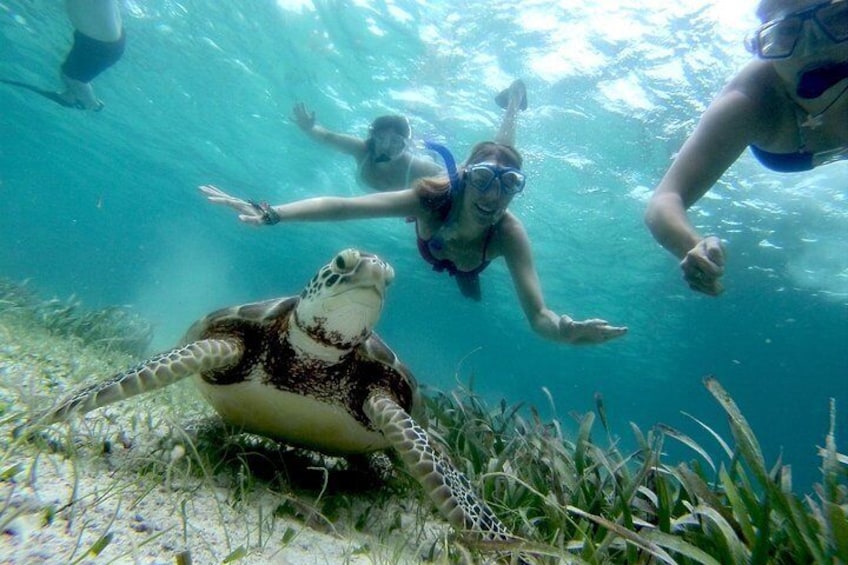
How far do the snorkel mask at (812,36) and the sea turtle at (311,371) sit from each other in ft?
9.72

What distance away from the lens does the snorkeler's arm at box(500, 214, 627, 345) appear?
3484 mm

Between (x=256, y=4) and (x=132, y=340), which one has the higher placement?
(x=256, y=4)

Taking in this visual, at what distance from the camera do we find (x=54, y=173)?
4062cm

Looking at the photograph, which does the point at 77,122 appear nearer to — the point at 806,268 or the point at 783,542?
the point at 783,542

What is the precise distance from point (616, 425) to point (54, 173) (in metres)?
69.6

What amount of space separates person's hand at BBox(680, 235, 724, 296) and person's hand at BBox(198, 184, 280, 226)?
292 cm

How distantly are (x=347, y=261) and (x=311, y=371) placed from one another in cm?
66

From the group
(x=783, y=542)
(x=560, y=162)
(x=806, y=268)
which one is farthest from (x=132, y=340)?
(x=806, y=268)

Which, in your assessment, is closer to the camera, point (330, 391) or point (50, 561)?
point (50, 561)

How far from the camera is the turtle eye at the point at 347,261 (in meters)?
2.38

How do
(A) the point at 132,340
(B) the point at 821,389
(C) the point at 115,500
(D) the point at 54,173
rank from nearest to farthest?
(C) the point at 115,500 < (A) the point at 132,340 < (B) the point at 821,389 < (D) the point at 54,173

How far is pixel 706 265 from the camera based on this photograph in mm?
2189

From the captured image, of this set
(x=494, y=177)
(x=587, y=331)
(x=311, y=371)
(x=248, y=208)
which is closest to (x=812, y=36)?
(x=587, y=331)

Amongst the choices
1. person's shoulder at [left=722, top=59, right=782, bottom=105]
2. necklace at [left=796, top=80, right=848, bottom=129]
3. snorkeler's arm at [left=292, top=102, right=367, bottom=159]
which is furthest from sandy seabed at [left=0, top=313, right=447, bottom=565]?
snorkeler's arm at [left=292, top=102, right=367, bottom=159]
